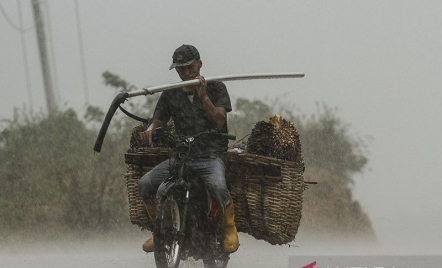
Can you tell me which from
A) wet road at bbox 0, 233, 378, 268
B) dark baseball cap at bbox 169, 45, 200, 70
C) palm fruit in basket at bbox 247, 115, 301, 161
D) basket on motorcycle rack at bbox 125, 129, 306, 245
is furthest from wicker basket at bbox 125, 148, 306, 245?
dark baseball cap at bbox 169, 45, 200, 70

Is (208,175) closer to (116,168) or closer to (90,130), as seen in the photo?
(116,168)

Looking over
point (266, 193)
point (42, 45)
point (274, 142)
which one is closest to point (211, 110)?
point (274, 142)

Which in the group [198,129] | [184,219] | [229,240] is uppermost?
[198,129]

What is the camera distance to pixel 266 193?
9258 millimetres

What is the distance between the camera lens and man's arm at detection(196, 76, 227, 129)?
875cm

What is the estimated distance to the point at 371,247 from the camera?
57.5 ft

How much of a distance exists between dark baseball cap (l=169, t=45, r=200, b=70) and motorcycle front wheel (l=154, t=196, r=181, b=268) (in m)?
1.19

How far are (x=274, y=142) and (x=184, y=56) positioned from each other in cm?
115

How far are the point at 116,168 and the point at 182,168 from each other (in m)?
9.30

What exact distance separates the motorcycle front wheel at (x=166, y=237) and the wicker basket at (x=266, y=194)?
700 millimetres

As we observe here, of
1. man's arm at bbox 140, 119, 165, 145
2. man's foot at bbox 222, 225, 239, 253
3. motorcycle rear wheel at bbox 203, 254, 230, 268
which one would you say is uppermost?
man's arm at bbox 140, 119, 165, 145

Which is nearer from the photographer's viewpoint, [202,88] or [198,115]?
[202,88]

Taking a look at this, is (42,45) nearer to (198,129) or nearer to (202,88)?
(198,129)

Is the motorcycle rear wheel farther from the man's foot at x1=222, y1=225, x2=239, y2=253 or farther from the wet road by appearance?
the wet road
